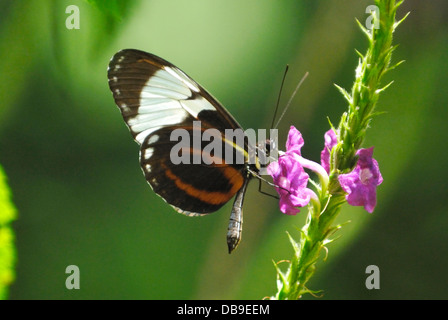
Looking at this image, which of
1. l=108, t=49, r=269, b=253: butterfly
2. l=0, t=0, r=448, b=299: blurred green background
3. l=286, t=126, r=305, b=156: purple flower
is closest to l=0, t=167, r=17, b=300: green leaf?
l=286, t=126, r=305, b=156: purple flower

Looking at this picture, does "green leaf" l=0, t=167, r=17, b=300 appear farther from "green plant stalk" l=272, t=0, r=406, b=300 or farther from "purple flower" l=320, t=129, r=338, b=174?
"purple flower" l=320, t=129, r=338, b=174

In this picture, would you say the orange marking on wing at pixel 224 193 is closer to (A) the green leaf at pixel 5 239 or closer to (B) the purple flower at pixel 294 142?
(B) the purple flower at pixel 294 142

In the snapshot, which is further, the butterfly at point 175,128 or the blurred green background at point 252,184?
the blurred green background at point 252,184

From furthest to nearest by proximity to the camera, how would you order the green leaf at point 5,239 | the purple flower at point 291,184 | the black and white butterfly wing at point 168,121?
the black and white butterfly wing at point 168,121 < the purple flower at point 291,184 < the green leaf at point 5,239

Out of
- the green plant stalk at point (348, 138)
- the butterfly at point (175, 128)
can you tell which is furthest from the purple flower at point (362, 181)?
the butterfly at point (175, 128)

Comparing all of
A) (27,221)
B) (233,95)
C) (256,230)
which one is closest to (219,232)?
(256,230)

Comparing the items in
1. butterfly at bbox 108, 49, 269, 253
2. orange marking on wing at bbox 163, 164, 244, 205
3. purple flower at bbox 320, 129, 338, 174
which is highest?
butterfly at bbox 108, 49, 269, 253

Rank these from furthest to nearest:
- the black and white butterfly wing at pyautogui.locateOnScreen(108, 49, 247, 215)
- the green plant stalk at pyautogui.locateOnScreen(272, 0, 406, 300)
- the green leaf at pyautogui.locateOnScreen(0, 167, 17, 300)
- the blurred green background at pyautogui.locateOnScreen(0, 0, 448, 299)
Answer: the blurred green background at pyautogui.locateOnScreen(0, 0, 448, 299) < the black and white butterfly wing at pyautogui.locateOnScreen(108, 49, 247, 215) < the green plant stalk at pyautogui.locateOnScreen(272, 0, 406, 300) < the green leaf at pyautogui.locateOnScreen(0, 167, 17, 300)

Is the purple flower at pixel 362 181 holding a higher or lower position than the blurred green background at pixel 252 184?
lower
